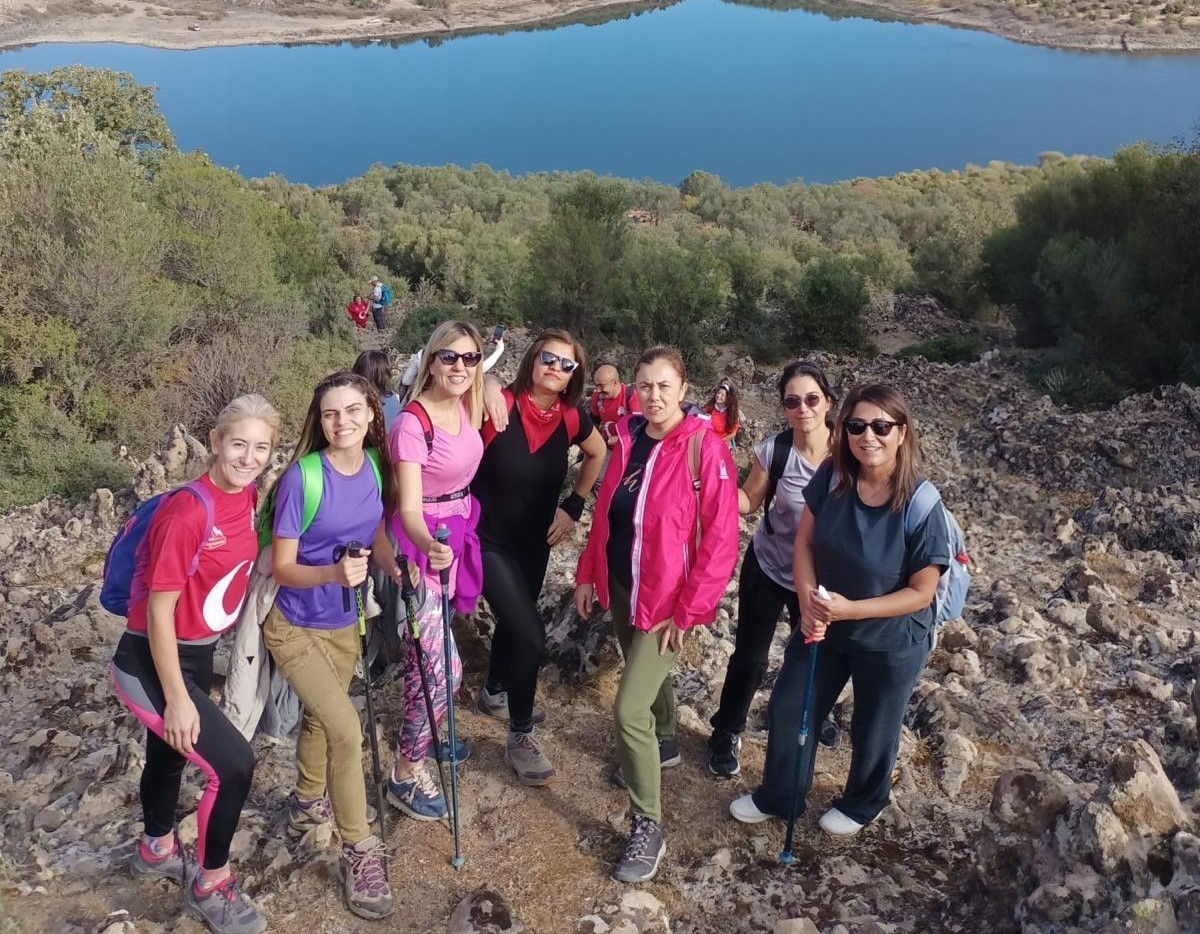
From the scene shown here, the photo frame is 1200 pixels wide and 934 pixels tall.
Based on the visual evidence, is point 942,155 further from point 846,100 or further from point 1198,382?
point 1198,382

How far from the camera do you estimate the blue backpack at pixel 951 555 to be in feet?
9.80

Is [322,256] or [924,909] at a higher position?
[924,909]

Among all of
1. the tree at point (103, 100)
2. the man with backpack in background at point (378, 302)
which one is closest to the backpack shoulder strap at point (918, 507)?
the man with backpack in background at point (378, 302)

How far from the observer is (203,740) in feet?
9.62

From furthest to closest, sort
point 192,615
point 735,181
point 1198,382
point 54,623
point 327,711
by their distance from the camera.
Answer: point 735,181, point 1198,382, point 54,623, point 327,711, point 192,615

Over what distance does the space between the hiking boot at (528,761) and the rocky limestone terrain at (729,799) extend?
2.8 inches

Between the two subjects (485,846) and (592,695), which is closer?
(485,846)

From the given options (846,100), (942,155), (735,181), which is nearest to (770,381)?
(735,181)

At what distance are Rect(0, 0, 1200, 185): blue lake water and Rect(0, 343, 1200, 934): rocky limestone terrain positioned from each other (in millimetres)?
45490

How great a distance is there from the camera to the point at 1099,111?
5072 cm

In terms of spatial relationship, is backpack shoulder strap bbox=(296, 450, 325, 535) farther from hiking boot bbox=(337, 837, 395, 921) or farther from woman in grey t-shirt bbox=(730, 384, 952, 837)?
woman in grey t-shirt bbox=(730, 384, 952, 837)

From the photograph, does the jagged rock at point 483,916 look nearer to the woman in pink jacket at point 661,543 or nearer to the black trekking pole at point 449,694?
the black trekking pole at point 449,694

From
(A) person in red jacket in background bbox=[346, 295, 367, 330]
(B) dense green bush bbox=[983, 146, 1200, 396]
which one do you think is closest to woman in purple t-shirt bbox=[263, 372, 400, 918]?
(B) dense green bush bbox=[983, 146, 1200, 396]

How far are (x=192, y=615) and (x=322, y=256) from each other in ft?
63.8
